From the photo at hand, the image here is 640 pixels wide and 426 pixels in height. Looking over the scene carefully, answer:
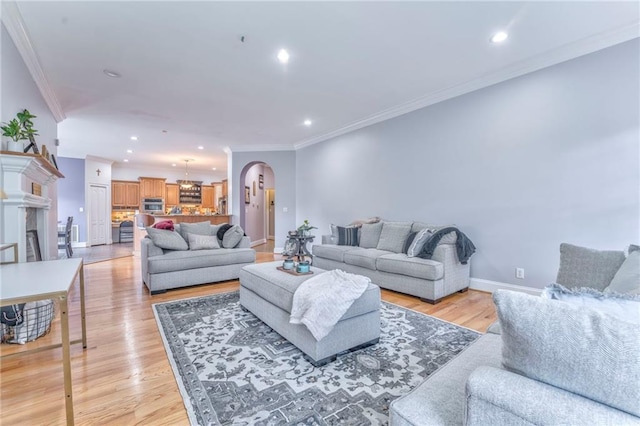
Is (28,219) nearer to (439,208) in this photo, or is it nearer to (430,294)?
(430,294)

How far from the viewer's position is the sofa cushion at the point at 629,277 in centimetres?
147

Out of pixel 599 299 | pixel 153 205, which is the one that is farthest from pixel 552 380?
pixel 153 205

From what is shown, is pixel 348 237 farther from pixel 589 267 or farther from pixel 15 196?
pixel 15 196

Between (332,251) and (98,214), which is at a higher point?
(98,214)

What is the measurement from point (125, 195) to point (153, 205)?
3.05ft

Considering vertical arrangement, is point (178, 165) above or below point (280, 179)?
above

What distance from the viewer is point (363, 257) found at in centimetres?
418

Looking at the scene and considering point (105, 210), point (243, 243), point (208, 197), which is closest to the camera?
point (243, 243)

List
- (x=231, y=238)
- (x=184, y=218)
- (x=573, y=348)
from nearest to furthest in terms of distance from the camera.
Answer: (x=573, y=348) < (x=231, y=238) < (x=184, y=218)

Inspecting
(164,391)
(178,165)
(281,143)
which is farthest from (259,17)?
(178,165)

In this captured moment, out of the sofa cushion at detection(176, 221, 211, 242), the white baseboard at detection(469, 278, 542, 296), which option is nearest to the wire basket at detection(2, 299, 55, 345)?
the sofa cushion at detection(176, 221, 211, 242)

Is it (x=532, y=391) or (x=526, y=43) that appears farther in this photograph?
(x=526, y=43)

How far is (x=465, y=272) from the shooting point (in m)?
3.84

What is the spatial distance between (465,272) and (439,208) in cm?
99
